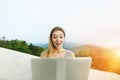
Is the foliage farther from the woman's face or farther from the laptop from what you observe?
the laptop

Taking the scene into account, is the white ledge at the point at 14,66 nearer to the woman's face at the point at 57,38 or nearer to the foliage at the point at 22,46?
the foliage at the point at 22,46

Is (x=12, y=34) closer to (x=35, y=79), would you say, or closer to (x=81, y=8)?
(x=81, y=8)

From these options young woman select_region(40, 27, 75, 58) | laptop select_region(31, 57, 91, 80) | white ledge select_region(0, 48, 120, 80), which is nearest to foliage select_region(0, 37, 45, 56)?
white ledge select_region(0, 48, 120, 80)

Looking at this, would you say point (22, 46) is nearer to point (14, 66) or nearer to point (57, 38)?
point (14, 66)

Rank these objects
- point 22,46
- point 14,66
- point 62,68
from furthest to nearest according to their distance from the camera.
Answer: point 22,46, point 14,66, point 62,68

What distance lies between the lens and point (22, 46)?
4.86m

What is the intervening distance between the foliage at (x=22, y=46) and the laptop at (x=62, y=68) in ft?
7.87

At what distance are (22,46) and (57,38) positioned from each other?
84.2 inches

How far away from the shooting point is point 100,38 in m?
4.65

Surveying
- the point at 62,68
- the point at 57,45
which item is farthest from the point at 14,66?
the point at 62,68

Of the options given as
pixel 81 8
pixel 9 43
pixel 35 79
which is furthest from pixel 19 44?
pixel 35 79

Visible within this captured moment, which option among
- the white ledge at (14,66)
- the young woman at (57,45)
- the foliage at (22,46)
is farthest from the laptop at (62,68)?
the foliage at (22,46)

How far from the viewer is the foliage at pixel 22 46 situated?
4.82 metres

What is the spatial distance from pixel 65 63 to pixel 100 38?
2.42m
